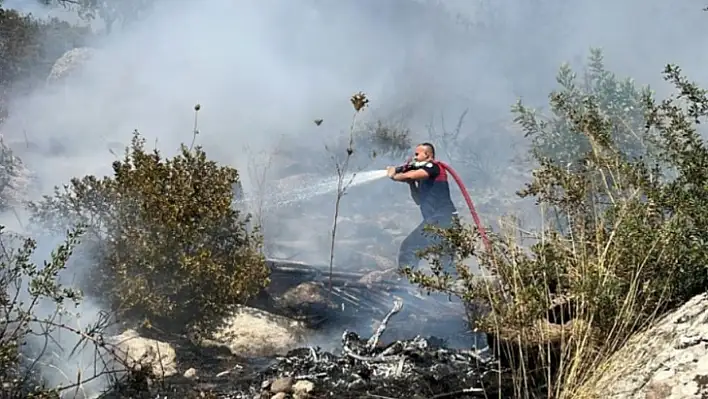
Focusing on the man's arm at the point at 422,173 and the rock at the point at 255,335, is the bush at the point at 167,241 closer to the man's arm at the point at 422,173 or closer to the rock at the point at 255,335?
the rock at the point at 255,335

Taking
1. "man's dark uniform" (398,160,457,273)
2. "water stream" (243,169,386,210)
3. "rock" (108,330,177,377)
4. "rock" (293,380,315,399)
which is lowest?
"rock" (293,380,315,399)

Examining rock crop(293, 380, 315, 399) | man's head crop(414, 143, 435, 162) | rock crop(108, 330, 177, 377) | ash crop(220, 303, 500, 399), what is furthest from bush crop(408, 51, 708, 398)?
man's head crop(414, 143, 435, 162)

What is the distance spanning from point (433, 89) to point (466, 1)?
17.9 feet

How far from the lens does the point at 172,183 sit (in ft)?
16.7

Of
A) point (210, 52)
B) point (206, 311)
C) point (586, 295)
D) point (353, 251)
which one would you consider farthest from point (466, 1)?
point (586, 295)

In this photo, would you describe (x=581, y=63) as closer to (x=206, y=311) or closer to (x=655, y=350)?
(x=206, y=311)

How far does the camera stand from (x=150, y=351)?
4.47 m

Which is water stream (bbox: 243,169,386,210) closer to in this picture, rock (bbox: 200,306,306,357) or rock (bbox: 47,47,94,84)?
rock (bbox: 200,306,306,357)

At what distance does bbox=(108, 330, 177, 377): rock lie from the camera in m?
4.41

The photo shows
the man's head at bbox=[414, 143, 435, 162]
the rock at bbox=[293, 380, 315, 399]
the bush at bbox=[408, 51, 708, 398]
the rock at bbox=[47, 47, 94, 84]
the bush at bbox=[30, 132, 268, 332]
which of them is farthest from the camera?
the rock at bbox=[47, 47, 94, 84]

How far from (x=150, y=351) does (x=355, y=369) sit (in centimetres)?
135

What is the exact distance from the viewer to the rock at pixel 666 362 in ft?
→ 8.03

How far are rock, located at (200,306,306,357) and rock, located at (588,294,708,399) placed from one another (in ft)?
9.02

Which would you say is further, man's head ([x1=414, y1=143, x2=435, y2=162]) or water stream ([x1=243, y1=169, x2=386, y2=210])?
water stream ([x1=243, y1=169, x2=386, y2=210])
